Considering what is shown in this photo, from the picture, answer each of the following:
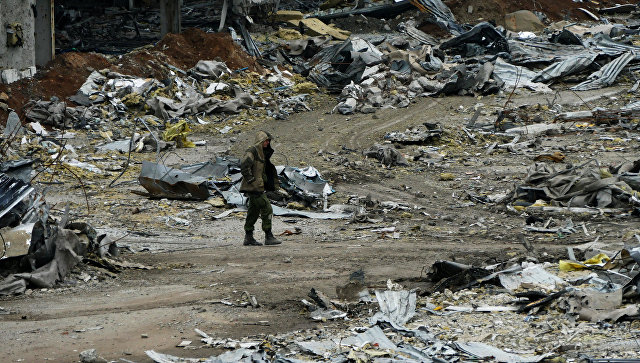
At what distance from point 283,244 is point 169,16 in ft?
55.1

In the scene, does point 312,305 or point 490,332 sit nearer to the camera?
point 490,332

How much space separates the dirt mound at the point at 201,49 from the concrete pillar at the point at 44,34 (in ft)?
9.75

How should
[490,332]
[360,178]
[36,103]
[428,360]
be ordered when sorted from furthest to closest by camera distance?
[36,103] → [360,178] → [490,332] → [428,360]

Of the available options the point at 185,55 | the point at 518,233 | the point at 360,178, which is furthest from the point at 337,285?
the point at 185,55

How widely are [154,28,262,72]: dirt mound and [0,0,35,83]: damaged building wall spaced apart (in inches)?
155

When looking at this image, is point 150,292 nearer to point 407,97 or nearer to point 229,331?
point 229,331

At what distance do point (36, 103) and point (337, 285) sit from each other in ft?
40.5

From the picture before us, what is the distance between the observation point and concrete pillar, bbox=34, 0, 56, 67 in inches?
852

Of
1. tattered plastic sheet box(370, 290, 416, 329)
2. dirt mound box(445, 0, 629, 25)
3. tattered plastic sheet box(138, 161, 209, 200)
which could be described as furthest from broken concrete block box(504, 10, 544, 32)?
tattered plastic sheet box(370, 290, 416, 329)

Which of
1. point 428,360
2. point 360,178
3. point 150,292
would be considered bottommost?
point 360,178

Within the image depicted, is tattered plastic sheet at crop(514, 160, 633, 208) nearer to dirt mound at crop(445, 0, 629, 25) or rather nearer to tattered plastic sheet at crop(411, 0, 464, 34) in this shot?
tattered plastic sheet at crop(411, 0, 464, 34)

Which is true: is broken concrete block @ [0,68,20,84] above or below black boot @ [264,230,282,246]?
below

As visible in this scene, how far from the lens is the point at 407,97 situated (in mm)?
21406

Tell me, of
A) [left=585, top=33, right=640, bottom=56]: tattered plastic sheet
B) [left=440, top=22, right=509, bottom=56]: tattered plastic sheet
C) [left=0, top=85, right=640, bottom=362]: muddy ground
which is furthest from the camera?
[left=440, top=22, right=509, bottom=56]: tattered plastic sheet
